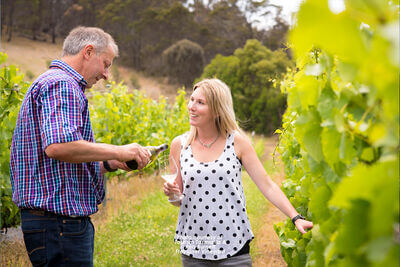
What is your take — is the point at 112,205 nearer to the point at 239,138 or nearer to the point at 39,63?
the point at 239,138

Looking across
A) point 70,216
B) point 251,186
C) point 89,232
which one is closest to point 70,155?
point 70,216

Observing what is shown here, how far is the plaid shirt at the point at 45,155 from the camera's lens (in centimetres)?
197

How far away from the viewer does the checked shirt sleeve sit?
1.89 meters

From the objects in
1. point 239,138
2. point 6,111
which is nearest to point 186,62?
point 6,111

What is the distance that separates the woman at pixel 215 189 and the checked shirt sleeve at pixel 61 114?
2.30 ft

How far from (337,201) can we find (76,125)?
1583 millimetres

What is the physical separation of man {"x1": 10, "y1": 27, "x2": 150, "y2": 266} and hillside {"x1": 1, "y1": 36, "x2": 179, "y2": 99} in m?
29.0

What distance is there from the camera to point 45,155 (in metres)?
2.07

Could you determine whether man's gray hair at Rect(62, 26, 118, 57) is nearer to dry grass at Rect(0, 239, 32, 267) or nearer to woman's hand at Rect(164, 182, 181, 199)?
woman's hand at Rect(164, 182, 181, 199)

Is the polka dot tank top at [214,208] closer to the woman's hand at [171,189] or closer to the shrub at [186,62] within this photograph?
the woman's hand at [171,189]

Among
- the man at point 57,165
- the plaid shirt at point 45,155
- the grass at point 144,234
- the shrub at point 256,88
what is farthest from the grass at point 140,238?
the shrub at point 256,88

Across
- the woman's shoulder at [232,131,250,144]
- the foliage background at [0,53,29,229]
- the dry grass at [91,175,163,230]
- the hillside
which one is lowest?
the hillside

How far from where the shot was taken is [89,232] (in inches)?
87.6

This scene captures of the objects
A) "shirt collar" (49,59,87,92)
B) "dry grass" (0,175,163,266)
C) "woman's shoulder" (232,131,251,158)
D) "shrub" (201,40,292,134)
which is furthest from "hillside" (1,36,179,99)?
"woman's shoulder" (232,131,251,158)
